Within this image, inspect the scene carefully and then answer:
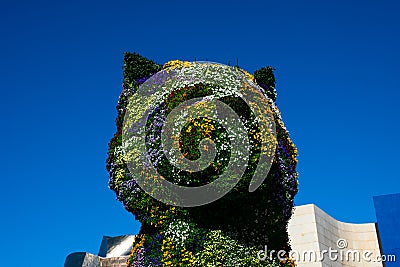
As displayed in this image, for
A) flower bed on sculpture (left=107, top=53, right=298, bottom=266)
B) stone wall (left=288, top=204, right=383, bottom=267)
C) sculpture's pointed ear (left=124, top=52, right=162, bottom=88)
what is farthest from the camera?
stone wall (left=288, top=204, right=383, bottom=267)

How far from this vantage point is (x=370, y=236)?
25.9m

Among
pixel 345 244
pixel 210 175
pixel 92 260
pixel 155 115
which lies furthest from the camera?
pixel 345 244

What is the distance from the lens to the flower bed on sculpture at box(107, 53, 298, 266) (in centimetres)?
859

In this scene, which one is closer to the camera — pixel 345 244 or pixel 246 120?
pixel 246 120

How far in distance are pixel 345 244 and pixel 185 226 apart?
60.9 feet

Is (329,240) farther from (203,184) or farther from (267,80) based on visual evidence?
(203,184)

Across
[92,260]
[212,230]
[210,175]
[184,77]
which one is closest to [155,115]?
[184,77]

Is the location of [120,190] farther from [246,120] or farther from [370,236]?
[370,236]

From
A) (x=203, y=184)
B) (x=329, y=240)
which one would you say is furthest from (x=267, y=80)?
(x=329, y=240)

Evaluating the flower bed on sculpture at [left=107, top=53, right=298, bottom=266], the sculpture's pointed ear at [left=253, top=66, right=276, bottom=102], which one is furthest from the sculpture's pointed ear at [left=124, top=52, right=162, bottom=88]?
the sculpture's pointed ear at [left=253, top=66, right=276, bottom=102]

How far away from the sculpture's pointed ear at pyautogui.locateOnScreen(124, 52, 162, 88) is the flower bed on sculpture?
0.49 m

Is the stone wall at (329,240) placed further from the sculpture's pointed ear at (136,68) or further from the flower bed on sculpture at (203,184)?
the sculpture's pointed ear at (136,68)

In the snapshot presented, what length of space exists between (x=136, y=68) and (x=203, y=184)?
2.80 m

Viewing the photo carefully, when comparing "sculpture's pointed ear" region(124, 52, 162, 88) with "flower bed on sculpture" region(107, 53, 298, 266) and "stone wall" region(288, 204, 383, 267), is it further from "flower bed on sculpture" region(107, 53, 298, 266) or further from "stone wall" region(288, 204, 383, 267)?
"stone wall" region(288, 204, 383, 267)
